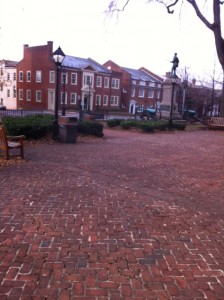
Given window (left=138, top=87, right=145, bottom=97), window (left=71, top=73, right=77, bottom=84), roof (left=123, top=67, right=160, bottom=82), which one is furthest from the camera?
window (left=138, top=87, right=145, bottom=97)

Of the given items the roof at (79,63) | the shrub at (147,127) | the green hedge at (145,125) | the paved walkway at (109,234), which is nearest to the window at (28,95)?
the roof at (79,63)

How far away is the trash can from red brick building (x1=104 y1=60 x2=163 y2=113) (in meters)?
47.4

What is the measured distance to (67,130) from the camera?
12867 millimetres

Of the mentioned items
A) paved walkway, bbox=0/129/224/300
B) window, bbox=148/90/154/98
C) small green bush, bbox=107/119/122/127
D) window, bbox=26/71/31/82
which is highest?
window, bbox=26/71/31/82

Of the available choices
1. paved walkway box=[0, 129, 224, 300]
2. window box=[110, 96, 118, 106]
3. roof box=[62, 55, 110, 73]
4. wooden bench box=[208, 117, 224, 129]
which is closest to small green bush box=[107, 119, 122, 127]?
wooden bench box=[208, 117, 224, 129]

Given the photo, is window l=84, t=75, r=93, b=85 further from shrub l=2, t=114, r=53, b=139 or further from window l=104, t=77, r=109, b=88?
shrub l=2, t=114, r=53, b=139

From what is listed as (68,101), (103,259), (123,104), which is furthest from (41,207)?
(123,104)

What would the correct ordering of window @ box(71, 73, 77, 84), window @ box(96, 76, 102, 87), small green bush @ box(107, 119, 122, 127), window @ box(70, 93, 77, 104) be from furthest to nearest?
window @ box(96, 76, 102, 87) < window @ box(70, 93, 77, 104) < window @ box(71, 73, 77, 84) < small green bush @ box(107, 119, 122, 127)

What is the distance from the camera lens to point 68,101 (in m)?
51.0

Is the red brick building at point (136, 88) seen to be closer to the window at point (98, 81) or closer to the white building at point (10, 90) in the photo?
the window at point (98, 81)

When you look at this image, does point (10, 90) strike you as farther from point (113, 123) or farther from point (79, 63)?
point (113, 123)

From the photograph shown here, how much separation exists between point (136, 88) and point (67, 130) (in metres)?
52.3

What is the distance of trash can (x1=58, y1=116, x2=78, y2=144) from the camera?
12914mm

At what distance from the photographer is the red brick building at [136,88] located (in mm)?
62156
